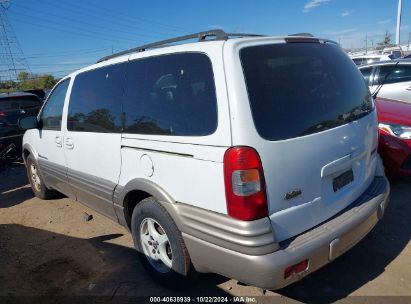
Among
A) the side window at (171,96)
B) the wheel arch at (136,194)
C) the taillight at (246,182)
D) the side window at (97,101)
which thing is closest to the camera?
the taillight at (246,182)

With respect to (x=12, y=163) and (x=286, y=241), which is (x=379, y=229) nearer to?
(x=286, y=241)

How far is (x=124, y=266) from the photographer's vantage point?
353 cm

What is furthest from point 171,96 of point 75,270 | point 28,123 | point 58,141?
point 28,123

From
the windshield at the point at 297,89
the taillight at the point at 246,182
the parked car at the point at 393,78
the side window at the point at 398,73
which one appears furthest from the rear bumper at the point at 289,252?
the side window at the point at 398,73

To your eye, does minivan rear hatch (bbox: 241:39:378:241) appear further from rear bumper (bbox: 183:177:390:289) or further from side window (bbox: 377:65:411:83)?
side window (bbox: 377:65:411:83)

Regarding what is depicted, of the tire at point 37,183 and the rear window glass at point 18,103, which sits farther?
the rear window glass at point 18,103

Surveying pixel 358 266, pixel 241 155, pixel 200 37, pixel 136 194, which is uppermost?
pixel 200 37

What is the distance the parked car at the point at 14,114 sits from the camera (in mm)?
7195

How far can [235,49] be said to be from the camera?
229 cm

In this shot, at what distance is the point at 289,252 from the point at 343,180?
0.82 m

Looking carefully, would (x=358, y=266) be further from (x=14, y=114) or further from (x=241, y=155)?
(x=14, y=114)

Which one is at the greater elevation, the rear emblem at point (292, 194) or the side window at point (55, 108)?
the side window at point (55, 108)

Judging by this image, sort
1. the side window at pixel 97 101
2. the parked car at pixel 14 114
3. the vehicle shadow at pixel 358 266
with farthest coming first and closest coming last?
the parked car at pixel 14 114 → the side window at pixel 97 101 → the vehicle shadow at pixel 358 266

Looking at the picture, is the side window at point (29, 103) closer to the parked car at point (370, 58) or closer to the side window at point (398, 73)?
the side window at point (398, 73)
